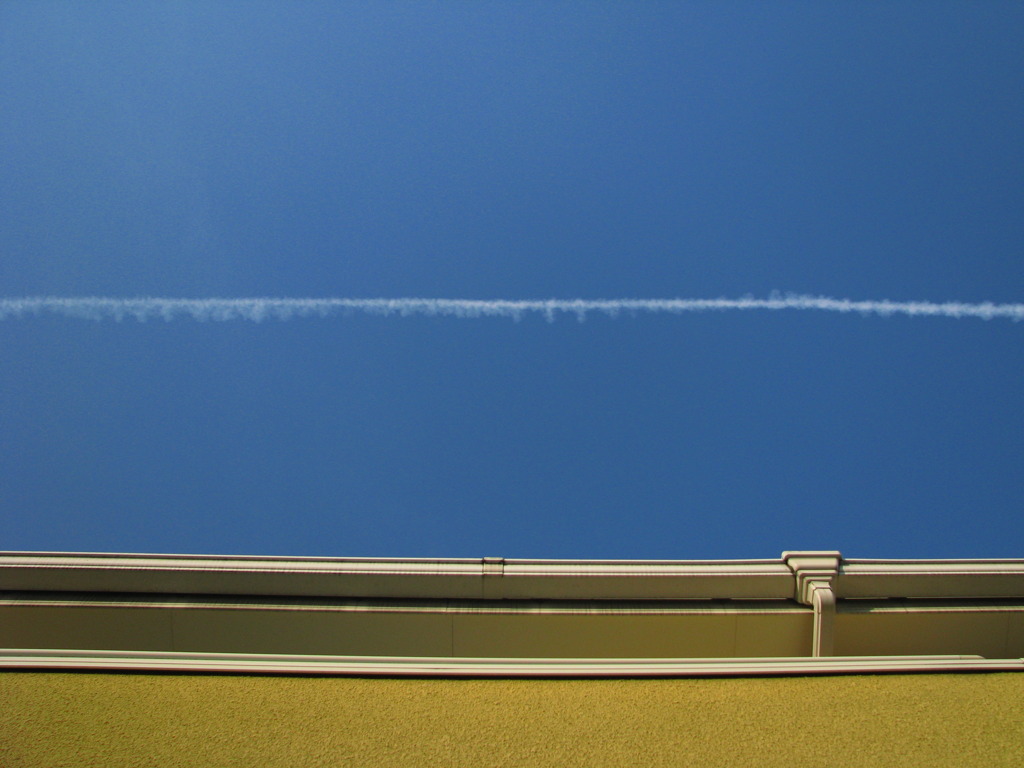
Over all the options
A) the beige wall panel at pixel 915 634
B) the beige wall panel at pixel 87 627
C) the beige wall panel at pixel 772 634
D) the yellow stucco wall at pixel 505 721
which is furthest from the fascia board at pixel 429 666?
the beige wall panel at pixel 87 627

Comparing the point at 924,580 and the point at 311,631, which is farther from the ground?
the point at 924,580

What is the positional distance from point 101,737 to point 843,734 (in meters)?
6.36

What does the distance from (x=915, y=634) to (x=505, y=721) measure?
6.74 metres

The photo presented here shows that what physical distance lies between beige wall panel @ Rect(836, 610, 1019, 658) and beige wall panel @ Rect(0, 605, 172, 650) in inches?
375

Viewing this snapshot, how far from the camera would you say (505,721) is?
588cm

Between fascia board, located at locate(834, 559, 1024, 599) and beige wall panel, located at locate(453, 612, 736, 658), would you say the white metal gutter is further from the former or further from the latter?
beige wall panel, located at locate(453, 612, 736, 658)

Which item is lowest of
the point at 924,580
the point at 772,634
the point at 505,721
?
the point at 772,634

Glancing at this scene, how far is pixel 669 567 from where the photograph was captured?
945 centimetres

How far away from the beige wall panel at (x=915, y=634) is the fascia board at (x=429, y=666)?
2438 mm

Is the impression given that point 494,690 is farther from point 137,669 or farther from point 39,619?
point 39,619

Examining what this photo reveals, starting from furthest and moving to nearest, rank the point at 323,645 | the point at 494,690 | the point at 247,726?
the point at 323,645 < the point at 494,690 < the point at 247,726

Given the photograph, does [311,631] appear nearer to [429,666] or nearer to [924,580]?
[429,666]

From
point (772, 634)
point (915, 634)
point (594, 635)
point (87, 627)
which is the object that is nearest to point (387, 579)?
point (594, 635)

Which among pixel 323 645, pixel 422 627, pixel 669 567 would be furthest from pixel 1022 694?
pixel 323 645
